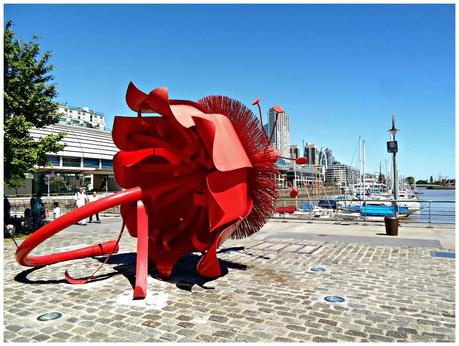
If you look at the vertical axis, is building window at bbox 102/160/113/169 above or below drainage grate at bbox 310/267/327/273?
above

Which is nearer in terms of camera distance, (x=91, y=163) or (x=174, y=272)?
(x=174, y=272)

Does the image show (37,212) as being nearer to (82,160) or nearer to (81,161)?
(82,160)

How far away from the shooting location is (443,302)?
240 inches

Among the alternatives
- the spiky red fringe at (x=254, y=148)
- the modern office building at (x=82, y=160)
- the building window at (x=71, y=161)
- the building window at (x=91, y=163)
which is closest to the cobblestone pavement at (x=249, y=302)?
the spiky red fringe at (x=254, y=148)

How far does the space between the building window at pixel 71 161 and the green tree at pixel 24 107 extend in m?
55.8

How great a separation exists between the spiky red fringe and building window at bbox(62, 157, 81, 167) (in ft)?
216

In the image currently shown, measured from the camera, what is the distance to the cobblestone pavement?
488cm

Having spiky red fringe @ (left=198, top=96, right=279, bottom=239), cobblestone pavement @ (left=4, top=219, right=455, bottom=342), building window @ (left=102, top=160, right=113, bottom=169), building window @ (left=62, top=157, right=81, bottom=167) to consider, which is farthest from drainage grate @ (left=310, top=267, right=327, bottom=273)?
building window @ (left=102, top=160, right=113, bottom=169)

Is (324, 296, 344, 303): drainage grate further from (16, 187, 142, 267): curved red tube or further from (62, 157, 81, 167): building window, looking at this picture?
(62, 157, 81, 167): building window

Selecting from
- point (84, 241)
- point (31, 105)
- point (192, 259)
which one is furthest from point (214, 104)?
point (31, 105)

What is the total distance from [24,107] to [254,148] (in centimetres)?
1117

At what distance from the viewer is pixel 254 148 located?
765 centimetres

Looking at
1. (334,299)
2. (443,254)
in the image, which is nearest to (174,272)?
(334,299)

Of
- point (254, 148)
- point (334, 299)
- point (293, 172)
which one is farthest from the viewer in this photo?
point (293, 172)
